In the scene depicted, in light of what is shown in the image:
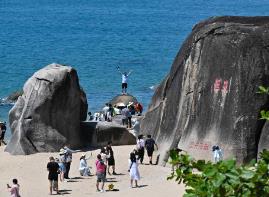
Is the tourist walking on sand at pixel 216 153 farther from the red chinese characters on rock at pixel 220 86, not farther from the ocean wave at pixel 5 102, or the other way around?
the ocean wave at pixel 5 102

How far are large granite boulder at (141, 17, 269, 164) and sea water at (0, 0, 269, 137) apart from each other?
1058cm

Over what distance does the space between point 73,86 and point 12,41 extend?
45.4 meters

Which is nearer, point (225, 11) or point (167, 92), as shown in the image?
point (167, 92)

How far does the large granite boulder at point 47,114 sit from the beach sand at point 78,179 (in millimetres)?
537

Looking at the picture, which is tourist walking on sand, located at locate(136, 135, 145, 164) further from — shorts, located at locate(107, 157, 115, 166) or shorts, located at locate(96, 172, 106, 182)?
shorts, located at locate(96, 172, 106, 182)

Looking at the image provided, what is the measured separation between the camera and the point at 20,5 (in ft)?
361

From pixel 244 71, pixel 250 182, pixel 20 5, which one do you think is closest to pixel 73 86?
pixel 244 71

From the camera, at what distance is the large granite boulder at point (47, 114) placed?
27609mm

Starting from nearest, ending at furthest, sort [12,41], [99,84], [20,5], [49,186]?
[49,186] → [99,84] → [12,41] → [20,5]

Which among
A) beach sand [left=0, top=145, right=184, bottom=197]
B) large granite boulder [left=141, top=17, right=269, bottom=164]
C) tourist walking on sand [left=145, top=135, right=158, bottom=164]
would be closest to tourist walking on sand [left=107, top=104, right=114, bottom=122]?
beach sand [left=0, top=145, right=184, bottom=197]

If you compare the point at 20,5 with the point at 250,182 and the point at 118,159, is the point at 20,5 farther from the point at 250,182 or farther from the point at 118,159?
the point at 250,182

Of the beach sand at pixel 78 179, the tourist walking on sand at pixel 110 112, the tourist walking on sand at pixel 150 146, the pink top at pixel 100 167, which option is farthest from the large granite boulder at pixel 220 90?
Result: the tourist walking on sand at pixel 110 112

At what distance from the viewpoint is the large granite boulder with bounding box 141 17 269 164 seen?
23578 millimetres

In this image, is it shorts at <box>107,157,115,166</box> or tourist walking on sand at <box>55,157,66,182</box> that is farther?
shorts at <box>107,157,115,166</box>
